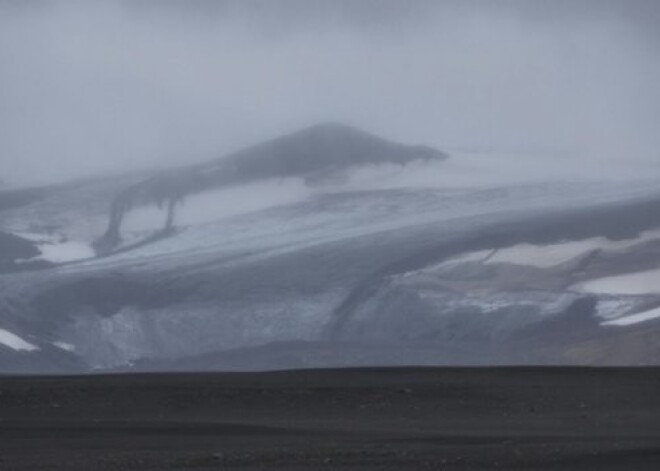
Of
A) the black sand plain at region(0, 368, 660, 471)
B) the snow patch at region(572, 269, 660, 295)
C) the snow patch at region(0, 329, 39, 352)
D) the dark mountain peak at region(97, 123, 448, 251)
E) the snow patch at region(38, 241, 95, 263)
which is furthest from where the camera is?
the dark mountain peak at region(97, 123, 448, 251)

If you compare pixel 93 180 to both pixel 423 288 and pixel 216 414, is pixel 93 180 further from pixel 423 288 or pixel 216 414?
pixel 216 414

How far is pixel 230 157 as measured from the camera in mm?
41156

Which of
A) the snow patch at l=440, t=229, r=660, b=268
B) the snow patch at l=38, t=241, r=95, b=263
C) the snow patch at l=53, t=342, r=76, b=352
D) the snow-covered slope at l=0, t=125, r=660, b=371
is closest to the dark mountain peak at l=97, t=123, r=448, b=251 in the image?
the snow-covered slope at l=0, t=125, r=660, b=371

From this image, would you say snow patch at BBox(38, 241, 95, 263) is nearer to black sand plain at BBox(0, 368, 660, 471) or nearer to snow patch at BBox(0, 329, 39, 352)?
snow patch at BBox(0, 329, 39, 352)

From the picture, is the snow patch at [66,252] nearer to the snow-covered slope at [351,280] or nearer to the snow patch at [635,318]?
the snow-covered slope at [351,280]

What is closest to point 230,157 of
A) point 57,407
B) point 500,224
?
point 500,224

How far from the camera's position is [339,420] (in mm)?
17891

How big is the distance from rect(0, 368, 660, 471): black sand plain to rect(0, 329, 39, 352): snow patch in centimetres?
805

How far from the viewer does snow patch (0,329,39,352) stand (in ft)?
100

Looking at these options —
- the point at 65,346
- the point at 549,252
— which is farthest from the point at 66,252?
the point at 549,252

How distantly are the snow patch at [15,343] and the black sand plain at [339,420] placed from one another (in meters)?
8.05

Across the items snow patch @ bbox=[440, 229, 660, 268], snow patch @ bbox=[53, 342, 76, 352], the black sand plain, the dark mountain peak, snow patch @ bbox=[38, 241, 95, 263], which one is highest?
the dark mountain peak

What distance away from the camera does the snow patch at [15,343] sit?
30.6 meters

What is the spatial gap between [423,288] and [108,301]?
5728 mm
